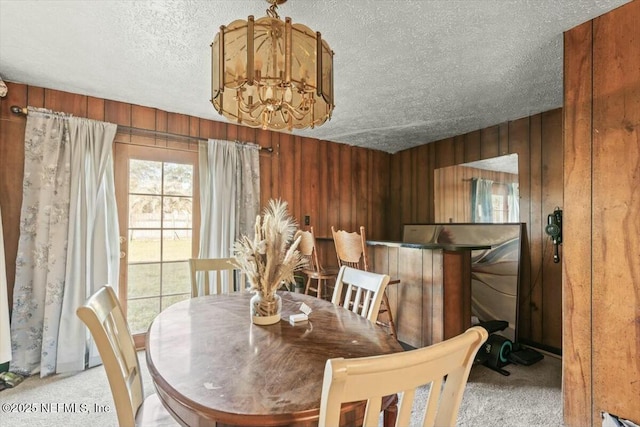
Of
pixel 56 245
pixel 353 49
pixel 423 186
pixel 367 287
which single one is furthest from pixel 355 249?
pixel 56 245

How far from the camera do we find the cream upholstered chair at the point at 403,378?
23.0 inches

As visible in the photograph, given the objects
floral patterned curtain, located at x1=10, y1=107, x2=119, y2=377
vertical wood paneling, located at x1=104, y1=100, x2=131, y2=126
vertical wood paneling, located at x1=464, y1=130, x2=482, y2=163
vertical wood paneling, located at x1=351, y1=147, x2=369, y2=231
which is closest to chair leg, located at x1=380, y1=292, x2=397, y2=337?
vertical wood paneling, located at x1=351, y1=147, x2=369, y2=231

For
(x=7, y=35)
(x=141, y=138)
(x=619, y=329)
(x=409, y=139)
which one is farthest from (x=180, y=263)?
(x=619, y=329)

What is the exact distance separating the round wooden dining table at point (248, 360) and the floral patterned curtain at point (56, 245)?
60.9 inches

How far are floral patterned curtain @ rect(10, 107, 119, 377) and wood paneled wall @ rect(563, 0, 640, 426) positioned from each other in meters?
3.46

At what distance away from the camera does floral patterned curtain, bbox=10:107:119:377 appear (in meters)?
2.55

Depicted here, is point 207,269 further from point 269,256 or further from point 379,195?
point 379,195

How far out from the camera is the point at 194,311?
172cm

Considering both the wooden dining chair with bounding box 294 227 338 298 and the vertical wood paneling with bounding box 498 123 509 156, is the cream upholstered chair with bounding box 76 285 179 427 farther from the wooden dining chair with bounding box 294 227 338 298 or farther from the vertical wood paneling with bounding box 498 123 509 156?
the vertical wood paneling with bounding box 498 123 509 156

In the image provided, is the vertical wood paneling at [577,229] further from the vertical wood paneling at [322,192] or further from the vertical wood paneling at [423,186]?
the vertical wood paneling at [322,192]

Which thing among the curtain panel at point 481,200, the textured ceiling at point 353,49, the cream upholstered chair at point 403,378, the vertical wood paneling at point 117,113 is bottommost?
the cream upholstered chair at point 403,378

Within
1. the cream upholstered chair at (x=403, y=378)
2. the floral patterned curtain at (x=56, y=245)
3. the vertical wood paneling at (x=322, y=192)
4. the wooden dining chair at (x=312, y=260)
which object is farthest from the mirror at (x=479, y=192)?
the floral patterned curtain at (x=56, y=245)

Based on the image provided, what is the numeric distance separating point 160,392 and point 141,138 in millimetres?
2712

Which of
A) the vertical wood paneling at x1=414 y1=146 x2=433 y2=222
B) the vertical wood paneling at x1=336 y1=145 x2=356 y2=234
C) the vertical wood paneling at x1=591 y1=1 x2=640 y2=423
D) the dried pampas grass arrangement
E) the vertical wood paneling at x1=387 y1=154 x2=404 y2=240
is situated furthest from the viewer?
the vertical wood paneling at x1=387 y1=154 x2=404 y2=240
